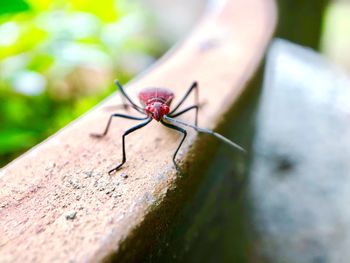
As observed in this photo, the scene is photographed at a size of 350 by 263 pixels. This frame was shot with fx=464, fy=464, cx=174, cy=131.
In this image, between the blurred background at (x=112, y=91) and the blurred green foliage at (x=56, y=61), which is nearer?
the blurred background at (x=112, y=91)

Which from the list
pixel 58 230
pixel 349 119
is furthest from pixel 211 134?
pixel 349 119

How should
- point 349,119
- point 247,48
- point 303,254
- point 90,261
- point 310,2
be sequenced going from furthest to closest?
point 310,2 → point 349,119 → point 303,254 → point 247,48 → point 90,261

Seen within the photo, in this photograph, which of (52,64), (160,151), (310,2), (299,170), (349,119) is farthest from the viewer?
(310,2)

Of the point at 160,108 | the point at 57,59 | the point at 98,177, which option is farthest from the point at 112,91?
the point at 98,177

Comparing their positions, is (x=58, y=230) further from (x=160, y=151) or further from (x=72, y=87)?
(x=72, y=87)

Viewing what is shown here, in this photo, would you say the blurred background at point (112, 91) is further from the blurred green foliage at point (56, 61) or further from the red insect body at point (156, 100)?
the red insect body at point (156, 100)

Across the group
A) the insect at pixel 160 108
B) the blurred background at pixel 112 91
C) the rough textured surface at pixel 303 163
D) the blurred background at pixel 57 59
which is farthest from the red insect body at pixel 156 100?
the rough textured surface at pixel 303 163

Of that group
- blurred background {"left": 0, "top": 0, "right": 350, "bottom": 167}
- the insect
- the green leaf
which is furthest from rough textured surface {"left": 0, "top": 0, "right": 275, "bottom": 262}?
blurred background {"left": 0, "top": 0, "right": 350, "bottom": 167}
